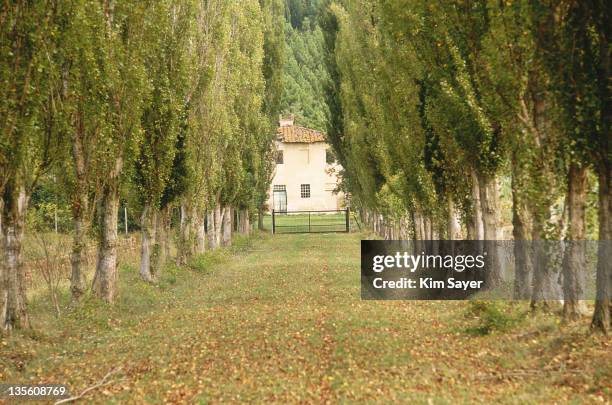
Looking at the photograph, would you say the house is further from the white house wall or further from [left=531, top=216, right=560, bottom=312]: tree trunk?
[left=531, top=216, right=560, bottom=312]: tree trunk

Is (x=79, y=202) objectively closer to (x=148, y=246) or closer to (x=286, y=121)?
(x=148, y=246)

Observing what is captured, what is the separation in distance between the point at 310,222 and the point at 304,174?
13.2 metres

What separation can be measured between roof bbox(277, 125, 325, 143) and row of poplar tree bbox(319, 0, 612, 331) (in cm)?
5016

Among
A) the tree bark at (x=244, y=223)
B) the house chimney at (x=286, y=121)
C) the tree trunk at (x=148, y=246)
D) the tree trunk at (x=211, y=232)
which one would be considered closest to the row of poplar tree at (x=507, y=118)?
the tree trunk at (x=148, y=246)

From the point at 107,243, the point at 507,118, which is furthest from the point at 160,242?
the point at 507,118

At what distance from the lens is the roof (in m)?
74.6

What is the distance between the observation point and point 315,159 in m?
75.6

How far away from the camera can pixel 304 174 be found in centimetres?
7538

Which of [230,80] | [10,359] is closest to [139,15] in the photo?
[10,359]

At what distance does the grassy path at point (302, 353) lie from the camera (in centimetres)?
876

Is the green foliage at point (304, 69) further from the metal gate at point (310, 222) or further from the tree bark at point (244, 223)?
the tree bark at point (244, 223)

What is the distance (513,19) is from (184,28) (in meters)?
12.4

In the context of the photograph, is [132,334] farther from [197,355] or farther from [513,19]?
[513,19]

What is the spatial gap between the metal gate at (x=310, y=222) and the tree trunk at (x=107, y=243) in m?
32.4
